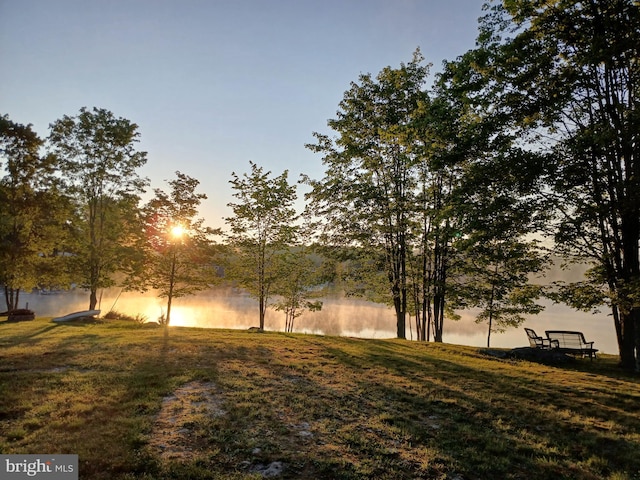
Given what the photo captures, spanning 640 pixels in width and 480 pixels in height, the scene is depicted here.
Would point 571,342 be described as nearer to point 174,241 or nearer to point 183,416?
point 183,416

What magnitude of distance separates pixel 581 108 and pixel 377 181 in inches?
403

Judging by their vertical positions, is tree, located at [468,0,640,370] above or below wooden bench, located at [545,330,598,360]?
above

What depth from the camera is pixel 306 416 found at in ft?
21.4

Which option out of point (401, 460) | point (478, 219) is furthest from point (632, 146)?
point (401, 460)

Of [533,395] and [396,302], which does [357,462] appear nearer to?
[533,395]

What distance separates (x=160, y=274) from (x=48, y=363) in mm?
12945

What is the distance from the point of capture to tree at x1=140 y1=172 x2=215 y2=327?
21922mm

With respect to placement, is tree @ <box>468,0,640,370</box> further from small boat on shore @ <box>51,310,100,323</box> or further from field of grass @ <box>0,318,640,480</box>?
small boat on shore @ <box>51,310,100,323</box>

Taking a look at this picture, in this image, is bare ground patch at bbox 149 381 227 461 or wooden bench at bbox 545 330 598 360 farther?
wooden bench at bbox 545 330 598 360

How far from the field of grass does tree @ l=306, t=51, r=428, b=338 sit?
30.3ft

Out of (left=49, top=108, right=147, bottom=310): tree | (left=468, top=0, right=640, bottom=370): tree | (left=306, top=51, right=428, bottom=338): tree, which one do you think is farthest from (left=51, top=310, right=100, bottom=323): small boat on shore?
(left=468, top=0, right=640, bottom=370): tree

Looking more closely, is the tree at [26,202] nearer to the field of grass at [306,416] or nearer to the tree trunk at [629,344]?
the field of grass at [306,416]

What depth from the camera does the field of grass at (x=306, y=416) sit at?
15.8 feet

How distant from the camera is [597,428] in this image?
6590mm
